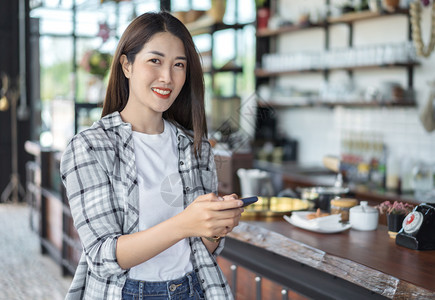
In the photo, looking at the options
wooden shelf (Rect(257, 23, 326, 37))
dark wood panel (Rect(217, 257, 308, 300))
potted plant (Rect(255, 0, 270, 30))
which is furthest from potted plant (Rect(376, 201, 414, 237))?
potted plant (Rect(255, 0, 270, 30))

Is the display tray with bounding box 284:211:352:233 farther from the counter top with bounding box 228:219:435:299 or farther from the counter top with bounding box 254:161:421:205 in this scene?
the counter top with bounding box 254:161:421:205

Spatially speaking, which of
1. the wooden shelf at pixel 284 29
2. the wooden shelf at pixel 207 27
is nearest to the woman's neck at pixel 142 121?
the wooden shelf at pixel 284 29

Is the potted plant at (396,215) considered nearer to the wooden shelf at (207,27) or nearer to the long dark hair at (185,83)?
the long dark hair at (185,83)

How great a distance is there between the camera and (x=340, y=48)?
19.5ft

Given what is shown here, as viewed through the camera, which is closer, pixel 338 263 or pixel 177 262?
pixel 177 262

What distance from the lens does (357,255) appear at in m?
2.04

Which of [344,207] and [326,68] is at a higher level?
[326,68]

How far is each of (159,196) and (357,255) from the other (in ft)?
2.80

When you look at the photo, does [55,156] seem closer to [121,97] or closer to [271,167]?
[271,167]

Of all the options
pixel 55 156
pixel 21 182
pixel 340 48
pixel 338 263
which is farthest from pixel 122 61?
pixel 21 182

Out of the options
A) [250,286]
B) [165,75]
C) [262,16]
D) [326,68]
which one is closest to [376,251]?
[250,286]

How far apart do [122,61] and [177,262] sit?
0.59 meters

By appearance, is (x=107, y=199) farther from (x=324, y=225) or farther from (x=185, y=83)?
(x=324, y=225)

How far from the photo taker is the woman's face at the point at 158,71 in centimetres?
155
